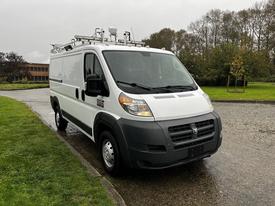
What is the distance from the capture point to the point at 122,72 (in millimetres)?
5160

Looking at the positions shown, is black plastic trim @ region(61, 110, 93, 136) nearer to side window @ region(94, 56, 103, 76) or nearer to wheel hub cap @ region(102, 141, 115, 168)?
wheel hub cap @ region(102, 141, 115, 168)

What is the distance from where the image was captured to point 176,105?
15.5 feet

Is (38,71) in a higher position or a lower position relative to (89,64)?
lower

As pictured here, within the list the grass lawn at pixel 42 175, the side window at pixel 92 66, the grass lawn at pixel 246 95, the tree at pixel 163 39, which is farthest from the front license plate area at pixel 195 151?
the tree at pixel 163 39

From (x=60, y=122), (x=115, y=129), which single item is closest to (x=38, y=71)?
(x=60, y=122)

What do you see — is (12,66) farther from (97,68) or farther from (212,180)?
(212,180)

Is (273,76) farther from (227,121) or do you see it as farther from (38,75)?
(38,75)

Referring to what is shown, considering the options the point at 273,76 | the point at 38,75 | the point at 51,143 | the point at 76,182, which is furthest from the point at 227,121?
the point at 38,75

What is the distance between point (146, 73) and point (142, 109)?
39.1 inches

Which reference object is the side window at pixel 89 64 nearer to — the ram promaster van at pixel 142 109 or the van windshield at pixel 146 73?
the ram promaster van at pixel 142 109

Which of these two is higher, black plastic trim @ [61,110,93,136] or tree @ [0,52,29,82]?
tree @ [0,52,29,82]

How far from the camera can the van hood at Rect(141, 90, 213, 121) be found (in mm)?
4562

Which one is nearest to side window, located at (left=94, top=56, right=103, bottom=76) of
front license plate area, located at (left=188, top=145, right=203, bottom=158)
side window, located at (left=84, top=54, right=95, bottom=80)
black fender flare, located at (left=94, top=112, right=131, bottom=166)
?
side window, located at (left=84, top=54, right=95, bottom=80)

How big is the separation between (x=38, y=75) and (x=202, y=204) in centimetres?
8287
